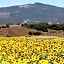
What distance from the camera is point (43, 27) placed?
121188mm

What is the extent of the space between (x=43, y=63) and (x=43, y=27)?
108 meters

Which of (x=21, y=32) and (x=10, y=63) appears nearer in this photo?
(x=10, y=63)

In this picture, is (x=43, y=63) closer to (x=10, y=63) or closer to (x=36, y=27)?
(x=10, y=63)

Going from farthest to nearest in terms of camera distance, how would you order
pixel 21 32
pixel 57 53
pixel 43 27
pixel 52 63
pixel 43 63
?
pixel 43 27 < pixel 21 32 < pixel 57 53 < pixel 52 63 < pixel 43 63

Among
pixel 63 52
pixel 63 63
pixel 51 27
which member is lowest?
pixel 51 27

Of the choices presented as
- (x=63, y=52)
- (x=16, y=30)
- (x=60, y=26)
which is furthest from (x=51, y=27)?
(x=63, y=52)

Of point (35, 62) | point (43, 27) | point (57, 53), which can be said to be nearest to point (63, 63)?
point (35, 62)

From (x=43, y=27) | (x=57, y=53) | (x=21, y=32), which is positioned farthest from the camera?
(x=43, y=27)

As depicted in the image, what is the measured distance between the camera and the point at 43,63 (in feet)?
42.8

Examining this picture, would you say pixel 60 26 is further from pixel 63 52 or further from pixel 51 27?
pixel 63 52

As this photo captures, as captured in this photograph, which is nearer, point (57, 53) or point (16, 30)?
point (57, 53)

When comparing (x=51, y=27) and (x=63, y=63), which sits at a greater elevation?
(x=63, y=63)

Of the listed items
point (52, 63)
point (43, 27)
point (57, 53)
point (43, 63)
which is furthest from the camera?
point (43, 27)

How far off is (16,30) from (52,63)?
86.2 meters
